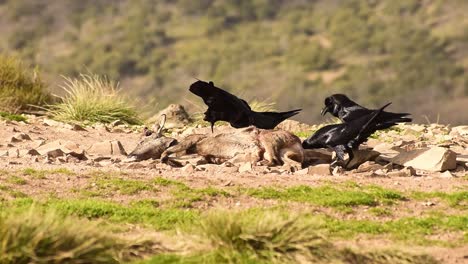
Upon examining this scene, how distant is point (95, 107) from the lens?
20.0 metres

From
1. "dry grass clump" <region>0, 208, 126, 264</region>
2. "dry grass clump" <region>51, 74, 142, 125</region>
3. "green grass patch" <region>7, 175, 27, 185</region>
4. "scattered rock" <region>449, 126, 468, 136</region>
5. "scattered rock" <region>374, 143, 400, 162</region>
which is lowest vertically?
"dry grass clump" <region>0, 208, 126, 264</region>

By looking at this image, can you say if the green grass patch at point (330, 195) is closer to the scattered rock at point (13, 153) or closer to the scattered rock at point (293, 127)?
the scattered rock at point (13, 153)

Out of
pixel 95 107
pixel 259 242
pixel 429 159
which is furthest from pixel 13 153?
pixel 95 107

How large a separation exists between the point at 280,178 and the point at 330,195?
1.06 metres

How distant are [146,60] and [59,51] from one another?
8126 millimetres

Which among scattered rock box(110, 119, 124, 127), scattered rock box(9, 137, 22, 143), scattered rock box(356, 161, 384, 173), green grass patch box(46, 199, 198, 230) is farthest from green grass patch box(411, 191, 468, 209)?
scattered rock box(110, 119, 124, 127)

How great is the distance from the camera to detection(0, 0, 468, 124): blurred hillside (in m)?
68.2

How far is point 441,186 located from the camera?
432 inches

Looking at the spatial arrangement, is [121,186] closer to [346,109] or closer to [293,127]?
[346,109]

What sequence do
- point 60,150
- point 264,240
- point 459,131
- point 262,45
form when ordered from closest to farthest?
1. point 264,240
2. point 60,150
3. point 459,131
4. point 262,45

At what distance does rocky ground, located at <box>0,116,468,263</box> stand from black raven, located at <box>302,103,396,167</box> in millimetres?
270

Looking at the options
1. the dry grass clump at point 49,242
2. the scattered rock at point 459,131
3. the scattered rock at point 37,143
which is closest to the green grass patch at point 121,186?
the dry grass clump at point 49,242

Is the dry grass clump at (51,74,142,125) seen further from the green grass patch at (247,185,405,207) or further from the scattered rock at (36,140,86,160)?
the green grass patch at (247,185,405,207)

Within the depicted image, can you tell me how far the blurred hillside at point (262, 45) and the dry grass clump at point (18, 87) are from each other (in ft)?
124
